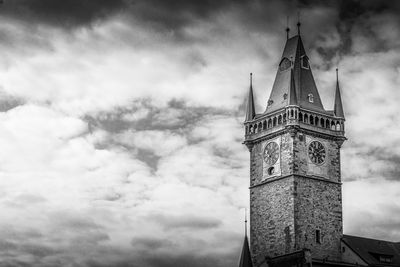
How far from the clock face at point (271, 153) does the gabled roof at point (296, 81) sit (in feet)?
13.4

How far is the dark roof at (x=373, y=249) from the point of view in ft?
270

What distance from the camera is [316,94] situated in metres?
88.2

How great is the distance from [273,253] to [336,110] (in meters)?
18.0

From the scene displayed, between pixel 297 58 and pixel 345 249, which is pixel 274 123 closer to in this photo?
pixel 297 58

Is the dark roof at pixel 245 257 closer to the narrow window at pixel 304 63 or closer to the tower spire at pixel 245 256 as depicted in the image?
the tower spire at pixel 245 256

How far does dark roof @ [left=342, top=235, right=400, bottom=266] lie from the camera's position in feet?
270

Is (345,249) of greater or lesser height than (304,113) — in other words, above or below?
below

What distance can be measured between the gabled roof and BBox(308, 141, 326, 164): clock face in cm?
415

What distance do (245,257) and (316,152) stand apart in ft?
45.2

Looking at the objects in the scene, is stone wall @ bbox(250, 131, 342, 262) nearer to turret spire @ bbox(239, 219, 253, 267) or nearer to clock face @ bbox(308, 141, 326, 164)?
clock face @ bbox(308, 141, 326, 164)

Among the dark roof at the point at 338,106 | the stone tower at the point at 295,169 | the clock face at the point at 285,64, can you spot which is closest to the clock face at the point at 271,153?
the stone tower at the point at 295,169

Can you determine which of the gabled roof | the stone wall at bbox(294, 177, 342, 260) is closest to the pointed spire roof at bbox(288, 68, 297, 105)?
the gabled roof

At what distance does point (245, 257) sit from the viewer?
80.9 m

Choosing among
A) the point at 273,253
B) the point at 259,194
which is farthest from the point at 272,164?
the point at 273,253
